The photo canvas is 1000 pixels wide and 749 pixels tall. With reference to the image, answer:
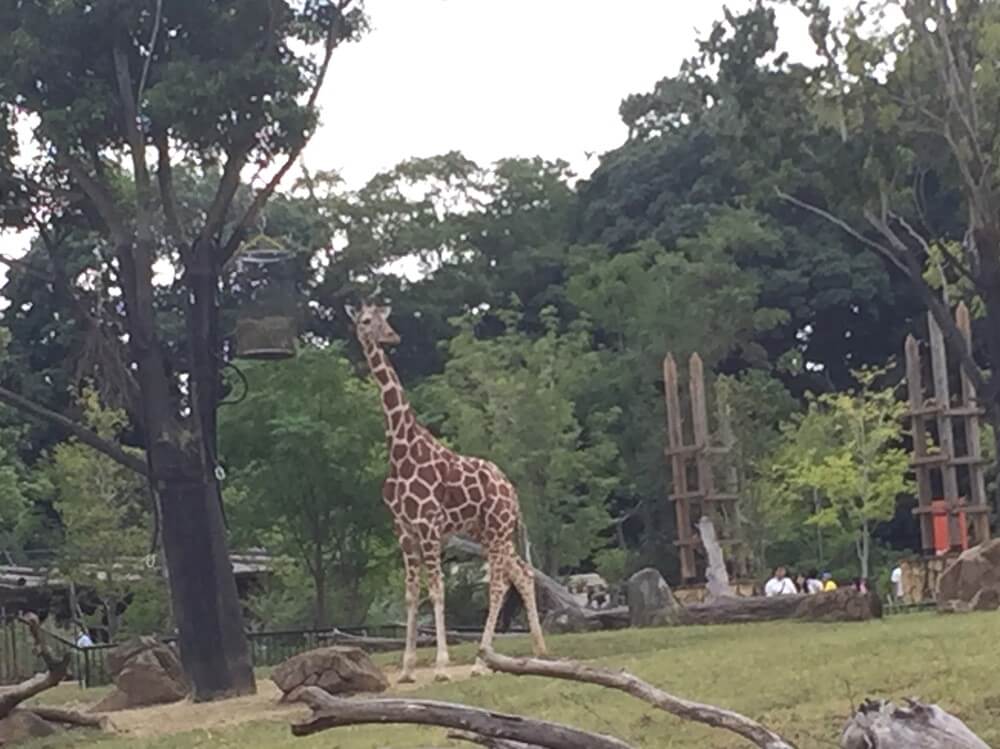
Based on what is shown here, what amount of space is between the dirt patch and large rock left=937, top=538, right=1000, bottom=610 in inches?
195

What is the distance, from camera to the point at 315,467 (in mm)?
20250

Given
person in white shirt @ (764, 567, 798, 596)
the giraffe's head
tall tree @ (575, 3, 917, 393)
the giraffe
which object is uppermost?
tall tree @ (575, 3, 917, 393)

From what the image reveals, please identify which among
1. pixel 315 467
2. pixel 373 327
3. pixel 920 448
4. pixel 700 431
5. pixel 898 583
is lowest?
pixel 898 583

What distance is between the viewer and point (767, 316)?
102 ft

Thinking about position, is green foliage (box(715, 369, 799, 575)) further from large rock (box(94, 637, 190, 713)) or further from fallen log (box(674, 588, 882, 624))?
large rock (box(94, 637, 190, 713))

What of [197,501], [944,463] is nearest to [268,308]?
[197,501]

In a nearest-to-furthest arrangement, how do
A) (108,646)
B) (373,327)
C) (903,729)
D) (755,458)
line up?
(903,729) < (373,327) < (108,646) < (755,458)

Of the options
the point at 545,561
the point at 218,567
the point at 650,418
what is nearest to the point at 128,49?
the point at 218,567

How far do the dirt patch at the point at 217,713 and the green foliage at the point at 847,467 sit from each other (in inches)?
539

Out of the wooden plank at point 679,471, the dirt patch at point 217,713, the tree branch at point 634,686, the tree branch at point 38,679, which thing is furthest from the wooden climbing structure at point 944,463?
the tree branch at point 634,686

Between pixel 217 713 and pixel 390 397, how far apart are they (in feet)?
9.08

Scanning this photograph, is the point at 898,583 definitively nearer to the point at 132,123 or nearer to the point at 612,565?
the point at 612,565

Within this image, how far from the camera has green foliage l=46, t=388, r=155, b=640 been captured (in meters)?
23.7

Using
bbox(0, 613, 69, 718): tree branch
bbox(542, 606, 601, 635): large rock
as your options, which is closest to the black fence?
bbox(542, 606, 601, 635): large rock
